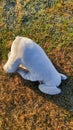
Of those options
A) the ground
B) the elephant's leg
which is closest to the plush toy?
the elephant's leg

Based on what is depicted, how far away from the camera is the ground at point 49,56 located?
296 cm

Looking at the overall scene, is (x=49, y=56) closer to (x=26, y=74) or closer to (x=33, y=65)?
(x=26, y=74)

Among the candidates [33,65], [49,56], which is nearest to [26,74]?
[33,65]

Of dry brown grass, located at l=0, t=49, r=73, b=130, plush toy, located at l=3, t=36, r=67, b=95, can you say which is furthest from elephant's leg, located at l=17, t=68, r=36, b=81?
dry brown grass, located at l=0, t=49, r=73, b=130

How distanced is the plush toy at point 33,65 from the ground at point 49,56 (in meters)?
0.12

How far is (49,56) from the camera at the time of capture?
3.26 m

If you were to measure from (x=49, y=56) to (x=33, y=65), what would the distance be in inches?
20.5

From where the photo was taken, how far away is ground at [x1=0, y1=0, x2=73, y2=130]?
2959mm

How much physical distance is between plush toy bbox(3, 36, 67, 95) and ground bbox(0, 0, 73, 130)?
117 millimetres

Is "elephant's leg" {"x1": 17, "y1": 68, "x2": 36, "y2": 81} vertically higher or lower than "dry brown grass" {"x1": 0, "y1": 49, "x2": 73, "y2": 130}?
higher

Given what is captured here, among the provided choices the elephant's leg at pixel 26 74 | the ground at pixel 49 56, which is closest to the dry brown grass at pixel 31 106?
the ground at pixel 49 56

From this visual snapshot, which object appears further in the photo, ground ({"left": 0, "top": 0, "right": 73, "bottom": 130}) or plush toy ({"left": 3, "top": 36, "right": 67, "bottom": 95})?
ground ({"left": 0, "top": 0, "right": 73, "bottom": 130})

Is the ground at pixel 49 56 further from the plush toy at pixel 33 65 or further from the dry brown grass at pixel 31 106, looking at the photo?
the plush toy at pixel 33 65

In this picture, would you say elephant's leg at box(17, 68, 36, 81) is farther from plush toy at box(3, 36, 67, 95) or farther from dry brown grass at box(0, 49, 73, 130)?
dry brown grass at box(0, 49, 73, 130)
